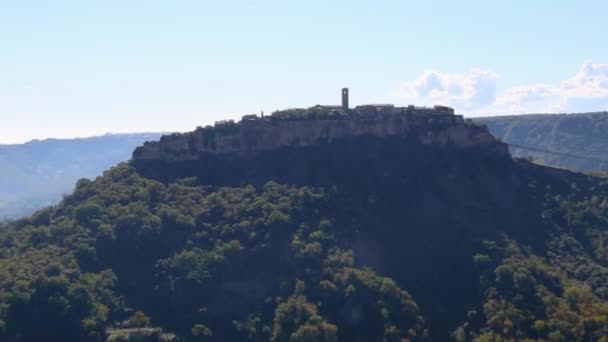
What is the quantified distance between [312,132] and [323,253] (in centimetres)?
1887

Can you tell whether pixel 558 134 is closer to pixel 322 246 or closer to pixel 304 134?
pixel 304 134

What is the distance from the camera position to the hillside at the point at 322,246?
64062 millimetres

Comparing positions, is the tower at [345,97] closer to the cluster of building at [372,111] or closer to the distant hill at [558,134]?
the cluster of building at [372,111]

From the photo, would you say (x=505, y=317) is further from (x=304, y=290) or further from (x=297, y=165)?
(x=297, y=165)

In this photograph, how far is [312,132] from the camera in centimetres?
8575

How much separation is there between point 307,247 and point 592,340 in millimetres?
25318

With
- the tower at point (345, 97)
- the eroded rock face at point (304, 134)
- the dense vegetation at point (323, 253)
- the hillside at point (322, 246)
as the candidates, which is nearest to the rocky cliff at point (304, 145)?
the eroded rock face at point (304, 134)

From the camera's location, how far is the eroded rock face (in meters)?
85.8

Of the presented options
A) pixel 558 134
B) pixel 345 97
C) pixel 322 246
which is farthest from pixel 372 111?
pixel 558 134

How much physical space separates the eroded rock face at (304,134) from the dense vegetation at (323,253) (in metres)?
1.48

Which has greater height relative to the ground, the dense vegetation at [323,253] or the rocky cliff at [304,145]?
the rocky cliff at [304,145]

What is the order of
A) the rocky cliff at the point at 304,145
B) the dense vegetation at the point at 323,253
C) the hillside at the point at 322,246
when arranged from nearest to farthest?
the dense vegetation at the point at 323,253
the hillside at the point at 322,246
the rocky cliff at the point at 304,145

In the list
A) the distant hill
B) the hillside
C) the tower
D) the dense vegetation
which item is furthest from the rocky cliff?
the distant hill

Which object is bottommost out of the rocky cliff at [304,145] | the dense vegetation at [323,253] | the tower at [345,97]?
the dense vegetation at [323,253]
